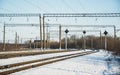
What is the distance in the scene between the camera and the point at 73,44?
111 metres

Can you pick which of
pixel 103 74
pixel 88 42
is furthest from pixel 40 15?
pixel 88 42

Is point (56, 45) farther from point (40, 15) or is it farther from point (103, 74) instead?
point (103, 74)

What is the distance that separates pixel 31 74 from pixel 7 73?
1194mm

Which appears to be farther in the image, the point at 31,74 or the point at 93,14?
the point at 93,14

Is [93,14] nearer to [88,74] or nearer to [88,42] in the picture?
[88,74]

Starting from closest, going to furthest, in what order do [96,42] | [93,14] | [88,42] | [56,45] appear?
[93,14] → [96,42] → [88,42] → [56,45]

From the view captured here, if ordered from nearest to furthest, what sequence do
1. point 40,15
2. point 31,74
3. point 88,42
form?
point 31,74 → point 40,15 → point 88,42

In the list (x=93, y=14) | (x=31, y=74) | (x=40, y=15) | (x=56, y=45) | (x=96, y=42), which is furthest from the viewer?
(x=56, y=45)

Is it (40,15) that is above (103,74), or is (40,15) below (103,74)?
above

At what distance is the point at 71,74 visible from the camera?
38.9ft

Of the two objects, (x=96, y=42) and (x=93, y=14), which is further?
(x=96, y=42)

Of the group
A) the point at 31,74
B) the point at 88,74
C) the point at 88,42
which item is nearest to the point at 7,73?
the point at 31,74

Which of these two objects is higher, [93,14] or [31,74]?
[93,14]

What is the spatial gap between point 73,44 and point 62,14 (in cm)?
7069
